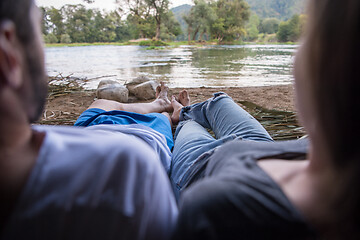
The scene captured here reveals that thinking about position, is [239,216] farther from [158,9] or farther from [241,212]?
[158,9]

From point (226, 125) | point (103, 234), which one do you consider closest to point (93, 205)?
point (103, 234)

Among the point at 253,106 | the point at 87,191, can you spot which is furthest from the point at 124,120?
the point at 253,106

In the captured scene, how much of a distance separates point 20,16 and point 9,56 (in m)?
0.07

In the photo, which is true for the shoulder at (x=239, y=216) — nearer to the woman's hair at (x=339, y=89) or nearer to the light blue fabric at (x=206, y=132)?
→ the woman's hair at (x=339, y=89)

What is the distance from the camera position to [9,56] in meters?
0.35

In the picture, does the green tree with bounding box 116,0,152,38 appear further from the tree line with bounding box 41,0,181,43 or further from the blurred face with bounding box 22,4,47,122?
the blurred face with bounding box 22,4,47,122

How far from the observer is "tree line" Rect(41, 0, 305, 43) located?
127ft

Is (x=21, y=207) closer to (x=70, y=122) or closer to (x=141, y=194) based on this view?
(x=141, y=194)

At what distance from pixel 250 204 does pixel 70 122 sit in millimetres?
2421

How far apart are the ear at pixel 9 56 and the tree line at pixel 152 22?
120 ft

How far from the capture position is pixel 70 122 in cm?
245

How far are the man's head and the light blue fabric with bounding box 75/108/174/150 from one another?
1232 mm

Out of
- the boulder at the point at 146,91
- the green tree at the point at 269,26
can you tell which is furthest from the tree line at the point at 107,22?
the boulder at the point at 146,91

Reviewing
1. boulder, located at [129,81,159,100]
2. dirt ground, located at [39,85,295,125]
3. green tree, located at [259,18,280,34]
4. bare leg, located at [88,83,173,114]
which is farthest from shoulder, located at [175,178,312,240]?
green tree, located at [259,18,280,34]
